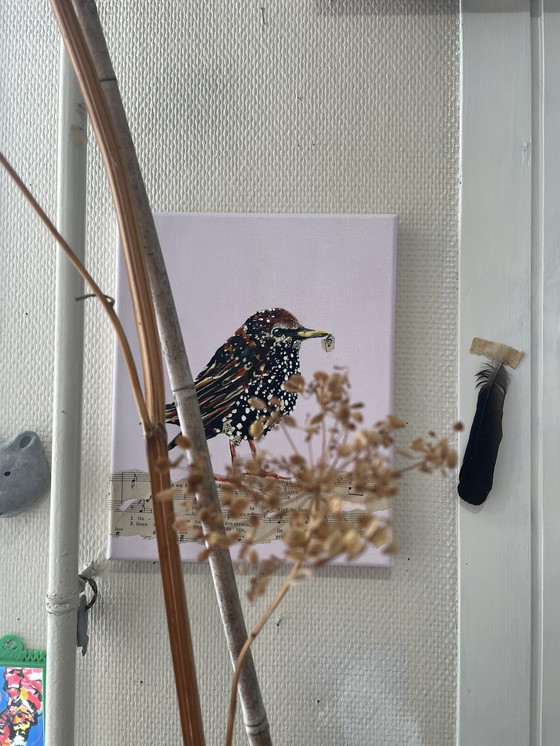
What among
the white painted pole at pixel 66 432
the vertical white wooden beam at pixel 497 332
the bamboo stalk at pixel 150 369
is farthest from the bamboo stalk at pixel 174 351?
the vertical white wooden beam at pixel 497 332

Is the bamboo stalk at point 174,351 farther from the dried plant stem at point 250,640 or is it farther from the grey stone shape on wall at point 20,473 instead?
the grey stone shape on wall at point 20,473

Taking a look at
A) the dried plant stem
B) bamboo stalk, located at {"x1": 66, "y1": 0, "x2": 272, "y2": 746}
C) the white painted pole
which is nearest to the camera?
the dried plant stem

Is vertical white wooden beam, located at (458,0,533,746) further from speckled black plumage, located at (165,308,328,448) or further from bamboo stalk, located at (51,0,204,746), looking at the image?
bamboo stalk, located at (51,0,204,746)

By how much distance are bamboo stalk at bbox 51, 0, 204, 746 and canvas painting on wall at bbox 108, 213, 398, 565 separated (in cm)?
37

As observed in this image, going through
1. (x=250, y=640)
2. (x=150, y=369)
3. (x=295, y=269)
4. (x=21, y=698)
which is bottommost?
(x=21, y=698)

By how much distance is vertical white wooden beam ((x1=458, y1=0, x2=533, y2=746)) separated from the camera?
0.71 meters

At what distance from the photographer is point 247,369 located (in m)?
0.74

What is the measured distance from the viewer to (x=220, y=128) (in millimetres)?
764

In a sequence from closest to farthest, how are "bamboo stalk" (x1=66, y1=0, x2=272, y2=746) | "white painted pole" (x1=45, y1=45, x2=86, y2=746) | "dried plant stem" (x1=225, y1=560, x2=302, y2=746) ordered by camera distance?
"dried plant stem" (x1=225, y1=560, x2=302, y2=746)
"bamboo stalk" (x1=66, y1=0, x2=272, y2=746)
"white painted pole" (x1=45, y1=45, x2=86, y2=746)

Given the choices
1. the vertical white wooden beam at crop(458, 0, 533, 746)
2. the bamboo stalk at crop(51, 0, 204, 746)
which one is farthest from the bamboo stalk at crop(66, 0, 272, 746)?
the vertical white wooden beam at crop(458, 0, 533, 746)

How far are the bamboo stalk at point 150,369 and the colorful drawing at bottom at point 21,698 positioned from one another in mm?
503

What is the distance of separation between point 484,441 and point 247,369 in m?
0.30

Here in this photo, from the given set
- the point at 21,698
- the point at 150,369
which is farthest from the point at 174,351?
the point at 21,698

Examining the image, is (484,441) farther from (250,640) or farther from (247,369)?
(250,640)
